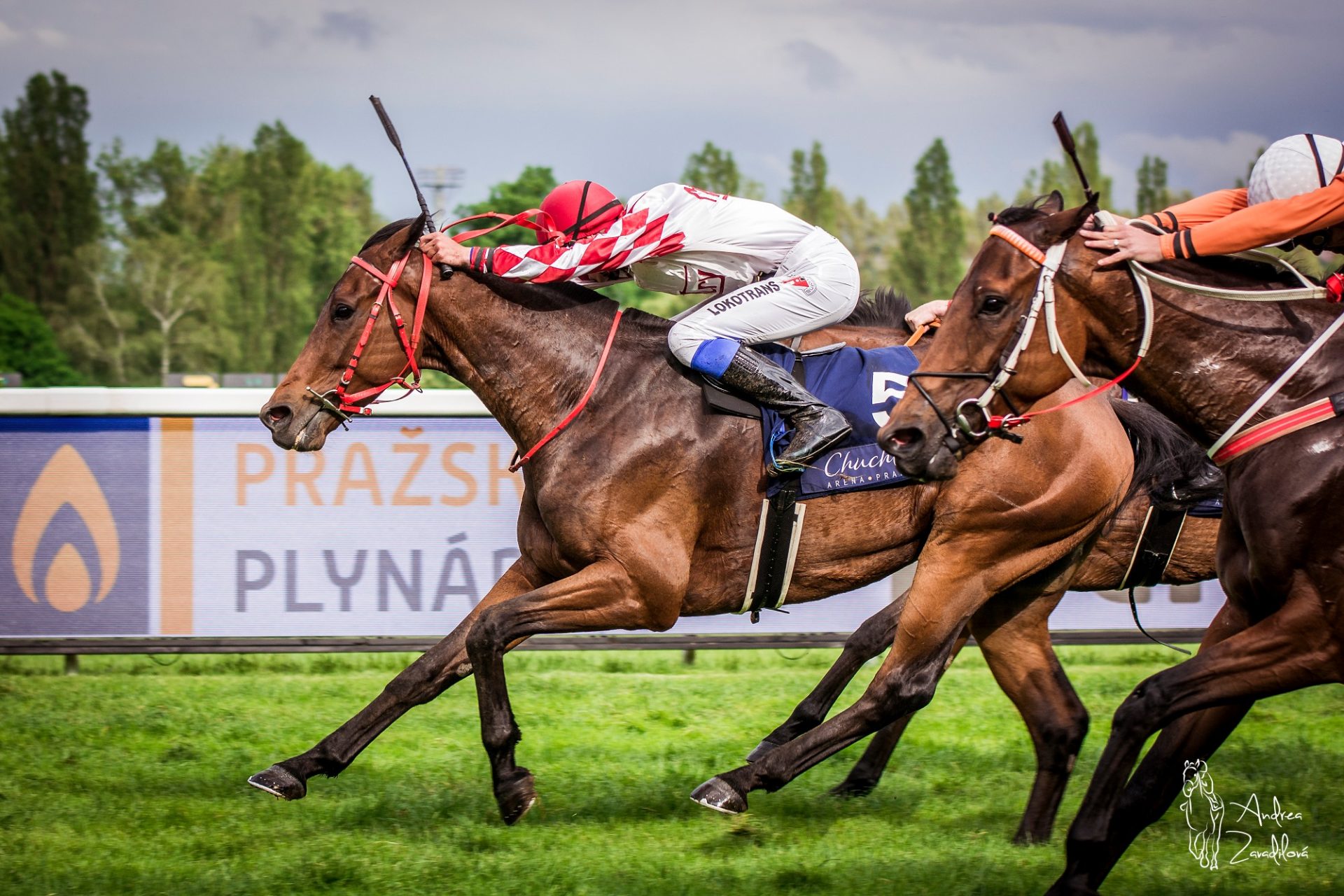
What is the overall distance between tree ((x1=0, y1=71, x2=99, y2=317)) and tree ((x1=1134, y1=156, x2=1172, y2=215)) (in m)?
54.8

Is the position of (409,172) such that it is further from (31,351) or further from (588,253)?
(31,351)

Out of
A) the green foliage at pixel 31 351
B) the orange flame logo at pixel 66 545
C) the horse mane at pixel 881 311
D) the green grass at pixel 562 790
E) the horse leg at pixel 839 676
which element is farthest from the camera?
the green foliage at pixel 31 351

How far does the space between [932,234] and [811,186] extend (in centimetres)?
818

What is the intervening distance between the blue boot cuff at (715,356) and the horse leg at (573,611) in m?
0.65

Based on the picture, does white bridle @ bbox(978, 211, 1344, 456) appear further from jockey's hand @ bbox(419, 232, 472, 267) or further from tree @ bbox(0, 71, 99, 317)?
tree @ bbox(0, 71, 99, 317)

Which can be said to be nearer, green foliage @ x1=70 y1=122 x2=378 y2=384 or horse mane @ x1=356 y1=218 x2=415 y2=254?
horse mane @ x1=356 y1=218 x2=415 y2=254

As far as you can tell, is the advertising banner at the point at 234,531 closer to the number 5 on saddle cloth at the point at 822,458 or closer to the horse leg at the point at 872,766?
the horse leg at the point at 872,766

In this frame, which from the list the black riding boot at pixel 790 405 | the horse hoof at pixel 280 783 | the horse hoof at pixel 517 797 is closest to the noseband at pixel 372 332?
the black riding boot at pixel 790 405

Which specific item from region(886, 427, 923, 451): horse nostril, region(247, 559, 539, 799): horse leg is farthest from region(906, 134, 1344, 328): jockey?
region(247, 559, 539, 799): horse leg

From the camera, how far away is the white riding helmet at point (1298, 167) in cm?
370

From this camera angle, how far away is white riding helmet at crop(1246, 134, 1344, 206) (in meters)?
3.70

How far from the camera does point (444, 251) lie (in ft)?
15.6

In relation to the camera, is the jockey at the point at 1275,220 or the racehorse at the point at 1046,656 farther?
the racehorse at the point at 1046,656

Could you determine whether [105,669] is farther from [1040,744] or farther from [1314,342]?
[1314,342]
